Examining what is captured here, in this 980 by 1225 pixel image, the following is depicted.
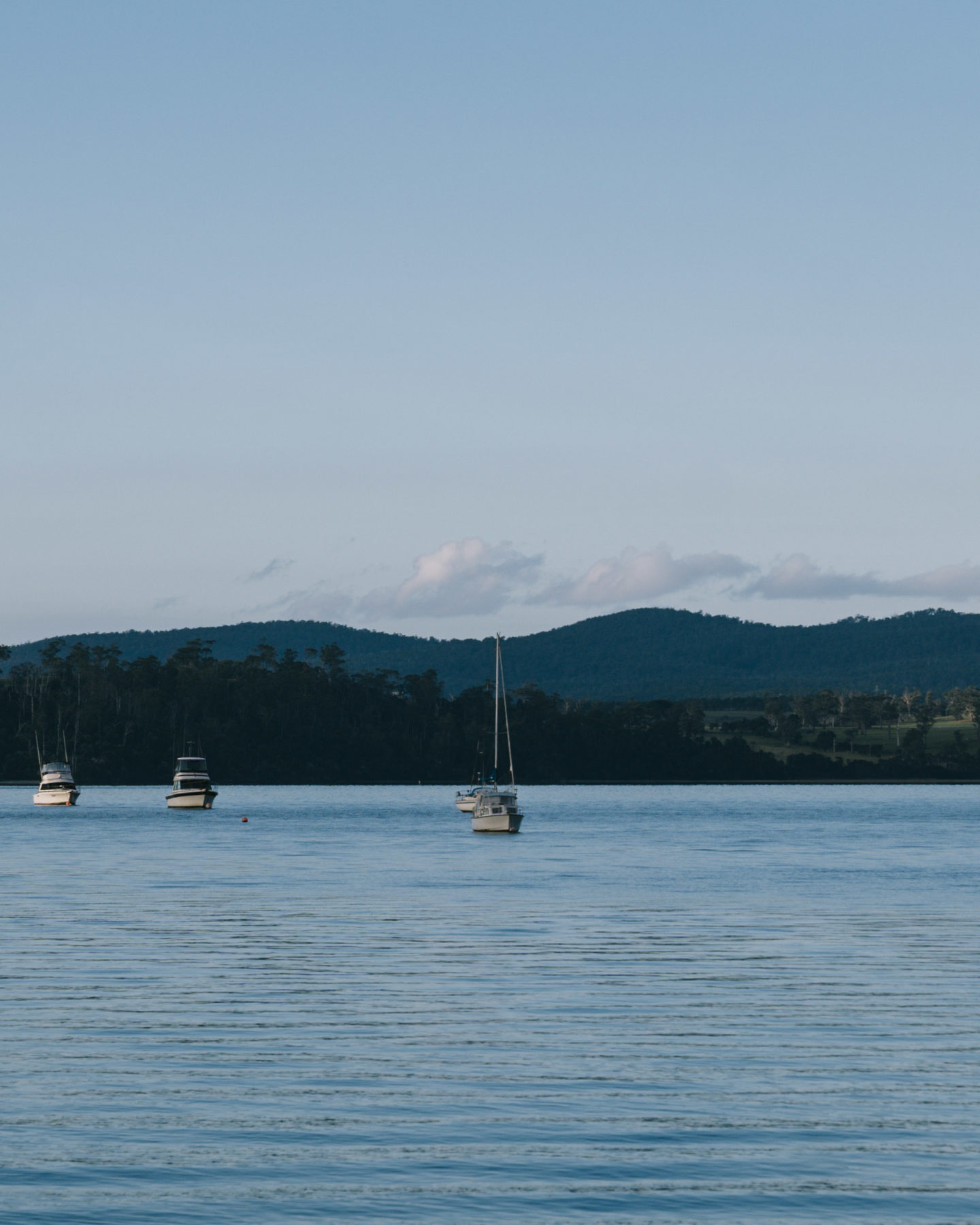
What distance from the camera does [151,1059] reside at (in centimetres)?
2806

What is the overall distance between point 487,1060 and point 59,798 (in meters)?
175

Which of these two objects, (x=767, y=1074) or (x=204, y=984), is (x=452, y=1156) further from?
(x=204, y=984)

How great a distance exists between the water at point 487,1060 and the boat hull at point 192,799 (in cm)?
11995

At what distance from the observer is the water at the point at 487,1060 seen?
19453mm

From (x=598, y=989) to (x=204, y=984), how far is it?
908cm

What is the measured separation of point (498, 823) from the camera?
440ft

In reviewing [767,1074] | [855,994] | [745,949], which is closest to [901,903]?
[745,949]

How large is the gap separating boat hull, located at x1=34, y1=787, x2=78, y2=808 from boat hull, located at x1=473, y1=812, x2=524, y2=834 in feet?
249

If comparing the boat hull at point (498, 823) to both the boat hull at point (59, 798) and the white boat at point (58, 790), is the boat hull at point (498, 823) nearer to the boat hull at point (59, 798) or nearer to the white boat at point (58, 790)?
the white boat at point (58, 790)

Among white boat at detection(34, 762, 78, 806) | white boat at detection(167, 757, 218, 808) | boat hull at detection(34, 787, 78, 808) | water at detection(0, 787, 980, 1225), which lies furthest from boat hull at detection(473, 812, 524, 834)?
boat hull at detection(34, 787, 78, 808)

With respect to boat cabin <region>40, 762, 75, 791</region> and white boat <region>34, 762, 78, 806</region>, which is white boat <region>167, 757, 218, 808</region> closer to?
white boat <region>34, 762, 78, 806</region>

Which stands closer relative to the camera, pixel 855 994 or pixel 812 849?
pixel 855 994

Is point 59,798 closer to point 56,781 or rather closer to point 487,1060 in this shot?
point 56,781

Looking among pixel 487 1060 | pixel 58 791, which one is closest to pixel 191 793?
pixel 58 791
